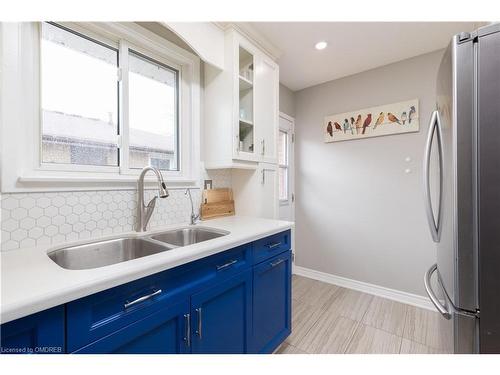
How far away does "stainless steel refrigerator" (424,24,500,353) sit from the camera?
32.1 inches

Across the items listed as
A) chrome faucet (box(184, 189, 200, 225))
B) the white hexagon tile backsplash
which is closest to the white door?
chrome faucet (box(184, 189, 200, 225))

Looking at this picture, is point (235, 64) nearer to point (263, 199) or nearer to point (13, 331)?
point (263, 199)

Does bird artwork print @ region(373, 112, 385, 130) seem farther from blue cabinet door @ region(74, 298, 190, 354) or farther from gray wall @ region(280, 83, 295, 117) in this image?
blue cabinet door @ region(74, 298, 190, 354)

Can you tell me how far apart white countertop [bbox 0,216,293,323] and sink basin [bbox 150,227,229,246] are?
39 cm

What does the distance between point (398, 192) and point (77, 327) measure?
2.65 meters

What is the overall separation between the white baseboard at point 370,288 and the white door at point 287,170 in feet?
2.46

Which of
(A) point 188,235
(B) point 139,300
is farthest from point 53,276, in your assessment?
(A) point 188,235

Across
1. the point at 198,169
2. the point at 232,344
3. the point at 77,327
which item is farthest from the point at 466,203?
the point at 198,169

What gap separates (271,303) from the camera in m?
1.45

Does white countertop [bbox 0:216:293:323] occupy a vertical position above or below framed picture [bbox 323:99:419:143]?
below

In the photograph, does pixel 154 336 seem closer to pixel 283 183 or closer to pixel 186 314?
pixel 186 314

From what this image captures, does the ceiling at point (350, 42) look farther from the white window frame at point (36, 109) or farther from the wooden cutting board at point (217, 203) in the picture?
the wooden cutting board at point (217, 203)

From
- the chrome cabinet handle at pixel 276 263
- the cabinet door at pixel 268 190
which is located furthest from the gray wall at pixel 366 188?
the chrome cabinet handle at pixel 276 263

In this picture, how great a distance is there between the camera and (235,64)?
5.60 ft
